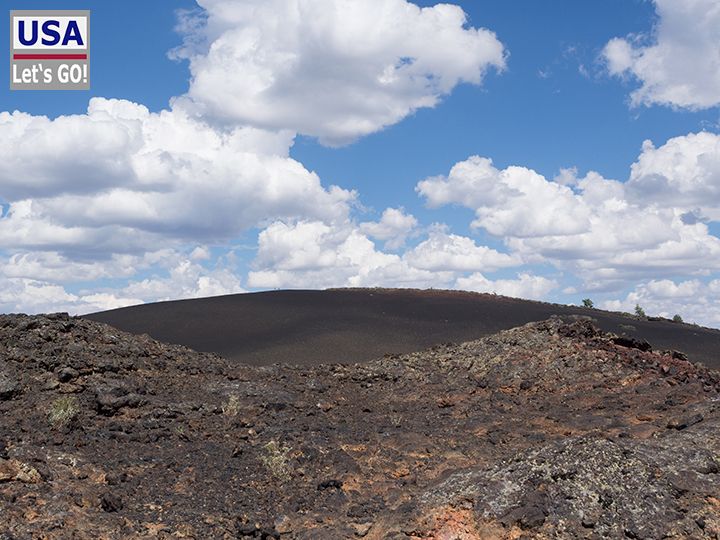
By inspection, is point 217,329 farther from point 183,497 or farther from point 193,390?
point 183,497

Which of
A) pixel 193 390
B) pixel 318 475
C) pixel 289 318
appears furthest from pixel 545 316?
pixel 318 475

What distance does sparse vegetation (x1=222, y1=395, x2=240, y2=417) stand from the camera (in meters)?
13.3

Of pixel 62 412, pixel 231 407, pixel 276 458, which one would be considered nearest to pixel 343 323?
pixel 231 407

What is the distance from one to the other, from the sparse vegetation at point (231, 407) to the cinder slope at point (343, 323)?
37.2 ft

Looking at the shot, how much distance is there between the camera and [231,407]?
13398mm

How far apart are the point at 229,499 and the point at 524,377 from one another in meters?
10.1

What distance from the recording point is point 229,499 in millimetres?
9625

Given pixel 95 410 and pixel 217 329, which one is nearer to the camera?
pixel 95 410

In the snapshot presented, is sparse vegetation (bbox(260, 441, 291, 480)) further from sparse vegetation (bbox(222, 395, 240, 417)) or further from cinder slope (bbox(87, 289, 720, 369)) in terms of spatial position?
cinder slope (bbox(87, 289, 720, 369))

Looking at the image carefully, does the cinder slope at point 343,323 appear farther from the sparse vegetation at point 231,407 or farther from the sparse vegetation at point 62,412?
the sparse vegetation at point 62,412

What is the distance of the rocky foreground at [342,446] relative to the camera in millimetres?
8625

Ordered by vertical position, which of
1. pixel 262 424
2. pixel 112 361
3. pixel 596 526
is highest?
pixel 112 361

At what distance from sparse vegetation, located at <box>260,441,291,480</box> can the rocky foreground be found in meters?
0.03

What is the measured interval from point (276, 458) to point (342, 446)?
5.08 ft
